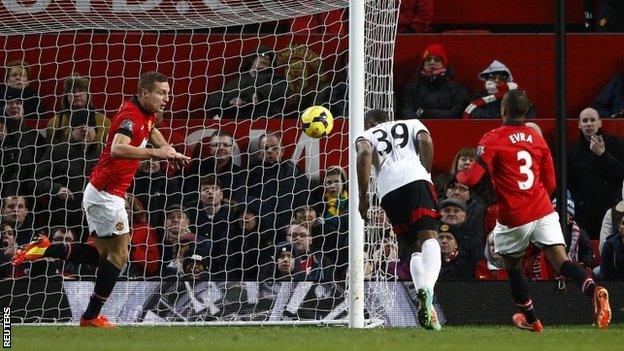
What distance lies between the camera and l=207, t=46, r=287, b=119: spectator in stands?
486 inches

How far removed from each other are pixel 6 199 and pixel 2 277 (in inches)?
26.1

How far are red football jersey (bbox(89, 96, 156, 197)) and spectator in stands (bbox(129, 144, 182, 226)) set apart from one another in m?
1.89

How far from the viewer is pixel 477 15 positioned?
1505 cm

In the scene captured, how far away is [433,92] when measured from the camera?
43.4 feet

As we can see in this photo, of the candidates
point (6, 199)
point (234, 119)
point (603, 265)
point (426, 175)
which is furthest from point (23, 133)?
point (603, 265)

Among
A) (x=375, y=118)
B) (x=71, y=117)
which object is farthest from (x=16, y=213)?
(x=375, y=118)

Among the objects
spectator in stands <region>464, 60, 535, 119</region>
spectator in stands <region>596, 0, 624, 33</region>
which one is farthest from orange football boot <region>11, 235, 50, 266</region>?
spectator in stands <region>596, 0, 624, 33</region>

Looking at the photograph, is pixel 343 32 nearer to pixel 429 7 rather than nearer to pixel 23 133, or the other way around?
pixel 429 7

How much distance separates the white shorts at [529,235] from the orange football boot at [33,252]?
3508 mm

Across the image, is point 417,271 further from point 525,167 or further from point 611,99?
point 611,99

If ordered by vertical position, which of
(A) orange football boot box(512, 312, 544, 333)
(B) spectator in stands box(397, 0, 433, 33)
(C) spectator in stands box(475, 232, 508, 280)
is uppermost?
(B) spectator in stands box(397, 0, 433, 33)

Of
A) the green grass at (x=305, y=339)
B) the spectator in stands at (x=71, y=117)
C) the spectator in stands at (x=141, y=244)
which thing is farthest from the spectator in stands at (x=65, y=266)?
the green grass at (x=305, y=339)

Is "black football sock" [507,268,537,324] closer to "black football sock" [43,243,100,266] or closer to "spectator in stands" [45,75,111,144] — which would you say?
"black football sock" [43,243,100,266]

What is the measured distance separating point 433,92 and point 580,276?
163 inches
